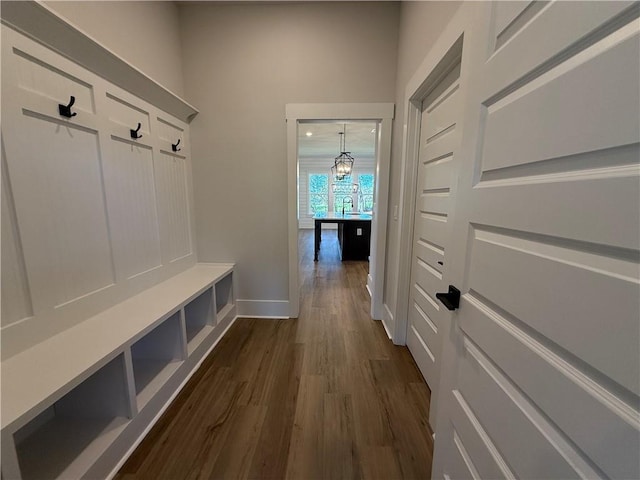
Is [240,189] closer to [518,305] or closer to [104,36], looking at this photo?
[104,36]

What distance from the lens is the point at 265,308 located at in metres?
2.77

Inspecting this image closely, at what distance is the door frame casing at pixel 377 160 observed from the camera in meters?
2.42

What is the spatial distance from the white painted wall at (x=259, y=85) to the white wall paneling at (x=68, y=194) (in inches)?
24.8

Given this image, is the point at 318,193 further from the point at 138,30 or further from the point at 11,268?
the point at 11,268

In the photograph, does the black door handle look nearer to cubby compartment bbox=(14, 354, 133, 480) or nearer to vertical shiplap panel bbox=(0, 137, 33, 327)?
cubby compartment bbox=(14, 354, 133, 480)

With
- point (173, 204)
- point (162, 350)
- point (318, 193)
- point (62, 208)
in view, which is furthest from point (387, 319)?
point (318, 193)

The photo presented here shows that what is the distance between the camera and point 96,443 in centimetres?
118

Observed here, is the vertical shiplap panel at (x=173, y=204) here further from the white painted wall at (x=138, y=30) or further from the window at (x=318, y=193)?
the window at (x=318, y=193)

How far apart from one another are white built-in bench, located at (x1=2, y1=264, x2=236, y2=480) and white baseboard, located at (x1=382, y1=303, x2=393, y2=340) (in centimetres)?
168

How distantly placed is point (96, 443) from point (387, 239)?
2388 millimetres

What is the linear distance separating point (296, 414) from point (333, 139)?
616cm

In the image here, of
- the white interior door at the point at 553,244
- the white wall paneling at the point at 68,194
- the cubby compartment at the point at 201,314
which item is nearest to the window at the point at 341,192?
the cubby compartment at the point at 201,314

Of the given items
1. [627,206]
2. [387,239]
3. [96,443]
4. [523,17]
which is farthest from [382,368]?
[523,17]

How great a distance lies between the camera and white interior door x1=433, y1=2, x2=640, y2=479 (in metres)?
0.40
